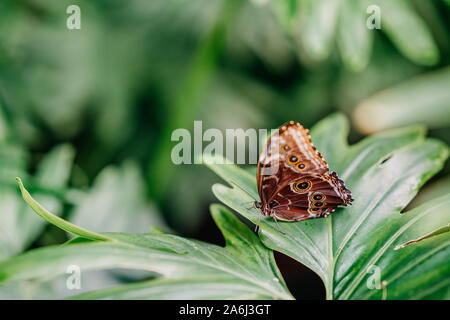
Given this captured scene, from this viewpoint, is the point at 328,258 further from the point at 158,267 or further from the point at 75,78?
the point at 75,78

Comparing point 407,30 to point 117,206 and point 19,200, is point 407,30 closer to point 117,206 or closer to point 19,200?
point 117,206

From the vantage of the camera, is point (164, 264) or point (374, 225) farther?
point (374, 225)

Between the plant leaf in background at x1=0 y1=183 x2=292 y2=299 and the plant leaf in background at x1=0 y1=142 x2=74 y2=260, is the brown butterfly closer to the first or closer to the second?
the plant leaf in background at x1=0 y1=183 x2=292 y2=299

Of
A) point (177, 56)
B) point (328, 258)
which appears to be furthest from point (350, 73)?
point (328, 258)

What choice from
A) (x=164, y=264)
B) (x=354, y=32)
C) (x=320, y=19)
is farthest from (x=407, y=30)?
(x=164, y=264)

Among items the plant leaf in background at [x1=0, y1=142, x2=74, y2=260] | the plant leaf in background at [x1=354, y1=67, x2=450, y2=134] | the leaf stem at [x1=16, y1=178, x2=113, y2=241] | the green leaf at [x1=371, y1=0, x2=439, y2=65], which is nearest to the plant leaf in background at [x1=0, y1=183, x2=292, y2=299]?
the leaf stem at [x1=16, y1=178, x2=113, y2=241]

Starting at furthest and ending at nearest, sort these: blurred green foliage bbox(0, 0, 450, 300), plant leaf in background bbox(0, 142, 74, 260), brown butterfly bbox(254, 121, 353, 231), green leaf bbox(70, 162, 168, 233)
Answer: blurred green foliage bbox(0, 0, 450, 300), green leaf bbox(70, 162, 168, 233), plant leaf in background bbox(0, 142, 74, 260), brown butterfly bbox(254, 121, 353, 231)

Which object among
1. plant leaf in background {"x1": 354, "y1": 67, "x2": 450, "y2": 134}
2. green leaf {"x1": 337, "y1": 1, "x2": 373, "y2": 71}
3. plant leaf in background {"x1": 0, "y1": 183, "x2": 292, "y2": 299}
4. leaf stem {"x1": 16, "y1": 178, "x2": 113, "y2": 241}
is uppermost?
green leaf {"x1": 337, "y1": 1, "x2": 373, "y2": 71}

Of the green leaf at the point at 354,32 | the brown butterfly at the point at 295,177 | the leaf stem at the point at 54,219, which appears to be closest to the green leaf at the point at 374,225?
the brown butterfly at the point at 295,177
